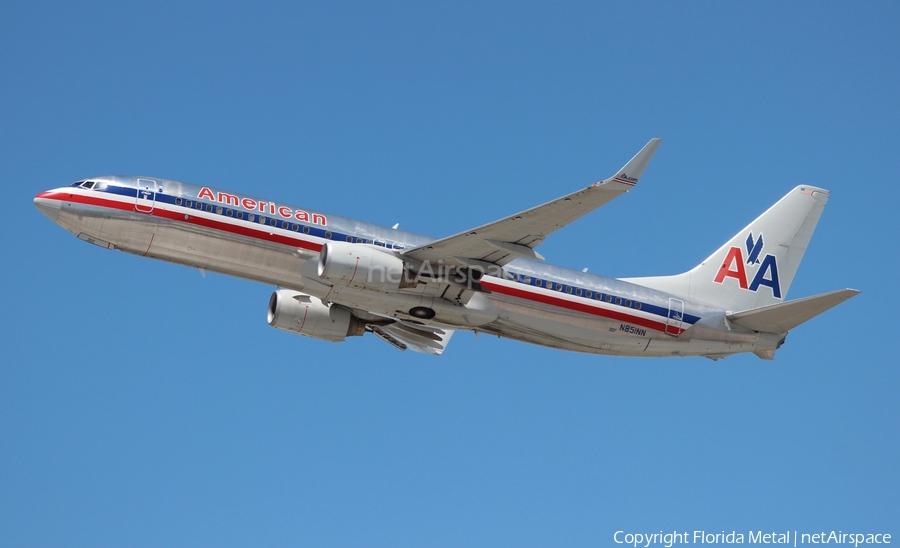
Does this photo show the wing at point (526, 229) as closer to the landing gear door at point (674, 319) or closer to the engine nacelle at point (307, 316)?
the engine nacelle at point (307, 316)

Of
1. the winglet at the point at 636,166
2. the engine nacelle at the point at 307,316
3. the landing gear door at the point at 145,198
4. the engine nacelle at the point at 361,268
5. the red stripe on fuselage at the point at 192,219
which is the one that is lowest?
the engine nacelle at the point at 307,316

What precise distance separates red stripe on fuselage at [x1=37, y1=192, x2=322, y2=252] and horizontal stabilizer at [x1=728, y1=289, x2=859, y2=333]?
17935mm

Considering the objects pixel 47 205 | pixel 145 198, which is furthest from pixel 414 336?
pixel 47 205

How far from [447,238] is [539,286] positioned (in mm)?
5421

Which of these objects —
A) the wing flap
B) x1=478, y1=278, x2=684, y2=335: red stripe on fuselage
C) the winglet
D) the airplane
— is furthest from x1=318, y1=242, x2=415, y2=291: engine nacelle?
the winglet

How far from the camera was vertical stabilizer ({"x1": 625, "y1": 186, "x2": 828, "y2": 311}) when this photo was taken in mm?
43787

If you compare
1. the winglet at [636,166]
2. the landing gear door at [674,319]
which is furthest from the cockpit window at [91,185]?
the landing gear door at [674,319]

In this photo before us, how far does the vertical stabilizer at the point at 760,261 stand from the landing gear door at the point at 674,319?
224 centimetres

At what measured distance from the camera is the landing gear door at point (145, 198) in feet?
116

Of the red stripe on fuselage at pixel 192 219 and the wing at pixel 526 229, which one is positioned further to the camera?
the red stripe on fuselage at pixel 192 219

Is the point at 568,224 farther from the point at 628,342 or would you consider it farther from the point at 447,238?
the point at 628,342

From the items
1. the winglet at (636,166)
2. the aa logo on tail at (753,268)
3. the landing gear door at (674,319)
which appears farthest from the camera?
the aa logo on tail at (753,268)

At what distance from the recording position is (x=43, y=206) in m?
35.0

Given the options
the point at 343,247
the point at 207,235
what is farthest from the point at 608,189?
the point at 207,235
